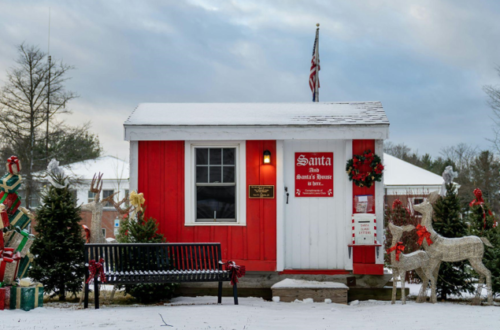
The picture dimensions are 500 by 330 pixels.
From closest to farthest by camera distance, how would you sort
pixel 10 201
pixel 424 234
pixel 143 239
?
1. pixel 10 201
2. pixel 424 234
3. pixel 143 239

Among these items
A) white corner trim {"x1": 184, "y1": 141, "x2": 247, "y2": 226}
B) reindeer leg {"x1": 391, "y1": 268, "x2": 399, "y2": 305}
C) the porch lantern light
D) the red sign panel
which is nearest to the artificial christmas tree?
white corner trim {"x1": 184, "y1": 141, "x2": 247, "y2": 226}

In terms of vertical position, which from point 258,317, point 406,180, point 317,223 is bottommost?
point 258,317

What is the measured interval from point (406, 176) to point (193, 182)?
22.8 meters

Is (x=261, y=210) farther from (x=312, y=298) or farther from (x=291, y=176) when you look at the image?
(x=312, y=298)

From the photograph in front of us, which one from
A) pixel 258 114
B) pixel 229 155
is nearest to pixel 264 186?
pixel 229 155

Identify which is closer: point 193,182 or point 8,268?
point 8,268

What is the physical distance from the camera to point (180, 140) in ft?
31.3

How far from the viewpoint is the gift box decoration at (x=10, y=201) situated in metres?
8.23

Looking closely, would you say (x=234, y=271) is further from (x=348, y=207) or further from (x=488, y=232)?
(x=488, y=232)

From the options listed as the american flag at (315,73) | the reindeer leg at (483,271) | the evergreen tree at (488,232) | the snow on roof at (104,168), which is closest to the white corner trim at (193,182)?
the reindeer leg at (483,271)

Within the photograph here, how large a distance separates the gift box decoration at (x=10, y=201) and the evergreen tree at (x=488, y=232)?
796 cm

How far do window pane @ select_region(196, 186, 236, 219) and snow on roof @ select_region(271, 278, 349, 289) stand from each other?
4.90 ft

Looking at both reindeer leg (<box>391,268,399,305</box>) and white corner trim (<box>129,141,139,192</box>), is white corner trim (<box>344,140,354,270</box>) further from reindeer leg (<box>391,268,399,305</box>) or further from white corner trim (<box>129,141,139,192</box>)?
white corner trim (<box>129,141,139,192</box>)

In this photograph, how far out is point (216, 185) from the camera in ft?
31.4
